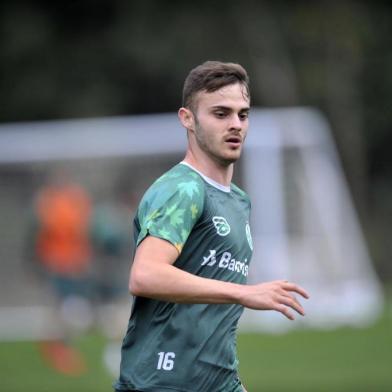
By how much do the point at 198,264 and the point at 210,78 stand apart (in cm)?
86

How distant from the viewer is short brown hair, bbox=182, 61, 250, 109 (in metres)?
5.80

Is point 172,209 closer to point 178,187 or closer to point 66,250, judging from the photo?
point 178,187

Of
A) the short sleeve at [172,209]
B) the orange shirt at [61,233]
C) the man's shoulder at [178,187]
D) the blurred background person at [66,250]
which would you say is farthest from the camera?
the orange shirt at [61,233]

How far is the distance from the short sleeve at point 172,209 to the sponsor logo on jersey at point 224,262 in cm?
21

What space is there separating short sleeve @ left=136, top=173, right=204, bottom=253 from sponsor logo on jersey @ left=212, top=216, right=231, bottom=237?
12 cm

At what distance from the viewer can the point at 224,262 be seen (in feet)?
18.7

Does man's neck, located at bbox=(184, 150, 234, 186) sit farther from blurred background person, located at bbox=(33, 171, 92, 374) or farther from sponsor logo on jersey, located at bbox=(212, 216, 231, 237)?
blurred background person, located at bbox=(33, 171, 92, 374)

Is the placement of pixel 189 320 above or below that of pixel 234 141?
below

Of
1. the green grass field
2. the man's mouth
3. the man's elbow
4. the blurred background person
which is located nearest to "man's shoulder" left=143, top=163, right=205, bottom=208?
the man's mouth

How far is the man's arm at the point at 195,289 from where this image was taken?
519 centimetres

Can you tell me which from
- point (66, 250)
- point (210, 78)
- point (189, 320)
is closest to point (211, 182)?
point (210, 78)

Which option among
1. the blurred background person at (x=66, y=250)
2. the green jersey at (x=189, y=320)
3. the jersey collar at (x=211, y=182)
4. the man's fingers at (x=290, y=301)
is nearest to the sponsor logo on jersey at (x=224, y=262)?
the green jersey at (x=189, y=320)

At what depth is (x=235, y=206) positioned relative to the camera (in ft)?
19.3

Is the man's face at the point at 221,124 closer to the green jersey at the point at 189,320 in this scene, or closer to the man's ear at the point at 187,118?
the man's ear at the point at 187,118
